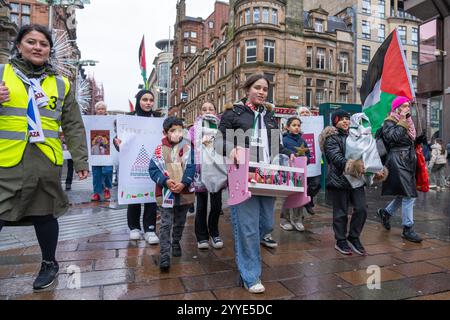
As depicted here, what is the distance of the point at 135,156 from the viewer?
4410 millimetres

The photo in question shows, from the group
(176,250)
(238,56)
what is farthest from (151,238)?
(238,56)

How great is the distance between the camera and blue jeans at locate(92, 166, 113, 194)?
301 inches

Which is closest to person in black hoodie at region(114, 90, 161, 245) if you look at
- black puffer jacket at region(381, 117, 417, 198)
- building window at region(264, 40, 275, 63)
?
black puffer jacket at region(381, 117, 417, 198)

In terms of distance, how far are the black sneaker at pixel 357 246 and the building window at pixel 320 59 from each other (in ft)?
123

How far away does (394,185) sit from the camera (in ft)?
15.8

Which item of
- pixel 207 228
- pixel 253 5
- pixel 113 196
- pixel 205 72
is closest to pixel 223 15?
pixel 205 72

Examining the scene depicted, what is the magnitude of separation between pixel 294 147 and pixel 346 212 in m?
1.23

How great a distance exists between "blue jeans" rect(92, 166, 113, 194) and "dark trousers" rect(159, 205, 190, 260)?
430 cm

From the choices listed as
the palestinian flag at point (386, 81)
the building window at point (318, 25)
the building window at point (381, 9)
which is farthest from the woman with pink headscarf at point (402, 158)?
the building window at point (381, 9)

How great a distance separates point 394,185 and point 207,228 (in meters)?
2.69

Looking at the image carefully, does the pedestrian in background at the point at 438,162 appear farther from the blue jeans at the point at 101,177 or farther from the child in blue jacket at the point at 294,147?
the blue jeans at the point at 101,177

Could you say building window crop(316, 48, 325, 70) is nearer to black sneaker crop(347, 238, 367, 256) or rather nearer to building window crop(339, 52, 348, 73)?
building window crop(339, 52, 348, 73)

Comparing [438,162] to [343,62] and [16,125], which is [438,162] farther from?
[343,62]

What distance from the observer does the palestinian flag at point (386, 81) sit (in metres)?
4.91
